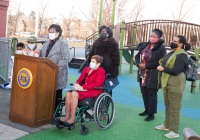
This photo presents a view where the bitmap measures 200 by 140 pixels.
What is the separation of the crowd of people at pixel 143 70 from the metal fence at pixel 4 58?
3099mm

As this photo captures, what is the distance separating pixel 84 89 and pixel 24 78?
951 mm

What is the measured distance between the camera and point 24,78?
4609mm

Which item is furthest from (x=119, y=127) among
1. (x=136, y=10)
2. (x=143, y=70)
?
(x=136, y=10)

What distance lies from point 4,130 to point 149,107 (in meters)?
2.55

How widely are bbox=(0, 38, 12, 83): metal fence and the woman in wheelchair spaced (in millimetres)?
3745

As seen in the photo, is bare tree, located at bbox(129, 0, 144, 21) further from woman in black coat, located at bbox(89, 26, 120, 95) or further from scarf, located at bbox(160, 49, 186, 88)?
scarf, located at bbox(160, 49, 186, 88)

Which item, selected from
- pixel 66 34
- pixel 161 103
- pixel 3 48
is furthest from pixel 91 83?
pixel 66 34

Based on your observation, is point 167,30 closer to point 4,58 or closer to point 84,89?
point 4,58

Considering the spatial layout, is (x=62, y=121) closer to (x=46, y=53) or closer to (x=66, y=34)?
(x=46, y=53)

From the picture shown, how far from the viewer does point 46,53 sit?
200 inches

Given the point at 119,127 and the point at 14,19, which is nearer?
the point at 119,127

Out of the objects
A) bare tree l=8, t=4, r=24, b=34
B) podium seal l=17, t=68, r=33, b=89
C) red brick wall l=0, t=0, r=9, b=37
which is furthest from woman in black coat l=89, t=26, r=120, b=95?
bare tree l=8, t=4, r=24, b=34

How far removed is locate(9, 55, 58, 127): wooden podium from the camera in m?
4.50

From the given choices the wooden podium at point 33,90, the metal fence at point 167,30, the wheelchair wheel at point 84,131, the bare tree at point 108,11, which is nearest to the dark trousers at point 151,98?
the wheelchair wheel at point 84,131
